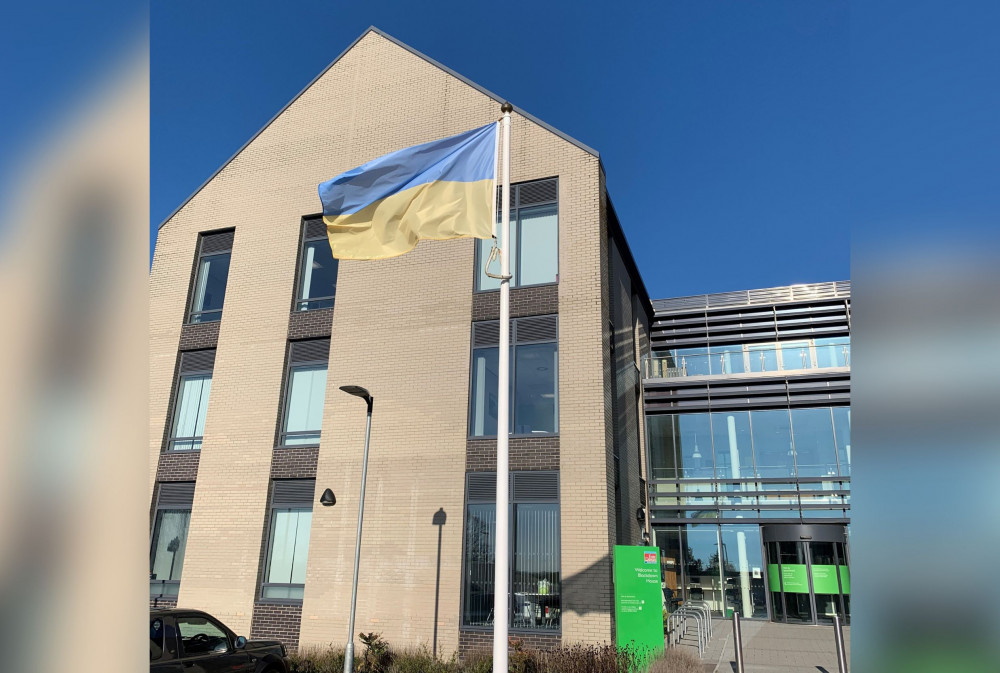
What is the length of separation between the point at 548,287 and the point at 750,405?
13045 millimetres

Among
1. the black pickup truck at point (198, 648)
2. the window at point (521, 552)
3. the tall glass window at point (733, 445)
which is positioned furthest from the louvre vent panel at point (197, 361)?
the tall glass window at point (733, 445)

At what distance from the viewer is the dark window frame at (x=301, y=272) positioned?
19594 millimetres

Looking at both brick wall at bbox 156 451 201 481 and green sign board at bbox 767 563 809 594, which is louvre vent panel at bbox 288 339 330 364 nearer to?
brick wall at bbox 156 451 201 481

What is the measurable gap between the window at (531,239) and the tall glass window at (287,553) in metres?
7.74

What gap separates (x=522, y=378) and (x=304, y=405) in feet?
21.1

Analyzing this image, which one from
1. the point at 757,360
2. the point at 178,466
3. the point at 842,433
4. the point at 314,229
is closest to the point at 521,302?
the point at 314,229

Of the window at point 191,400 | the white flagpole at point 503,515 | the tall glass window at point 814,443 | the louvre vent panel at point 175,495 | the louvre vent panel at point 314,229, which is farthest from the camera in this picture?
the tall glass window at point 814,443

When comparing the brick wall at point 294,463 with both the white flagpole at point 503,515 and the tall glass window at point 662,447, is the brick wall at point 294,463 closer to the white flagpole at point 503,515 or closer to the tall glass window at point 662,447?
the white flagpole at point 503,515

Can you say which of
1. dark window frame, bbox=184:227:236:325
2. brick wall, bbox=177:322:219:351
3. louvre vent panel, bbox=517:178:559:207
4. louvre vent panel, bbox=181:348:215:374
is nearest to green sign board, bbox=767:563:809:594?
louvre vent panel, bbox=517:178:559:207

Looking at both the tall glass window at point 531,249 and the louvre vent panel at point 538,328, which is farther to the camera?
the tall glass window at point 531,249
